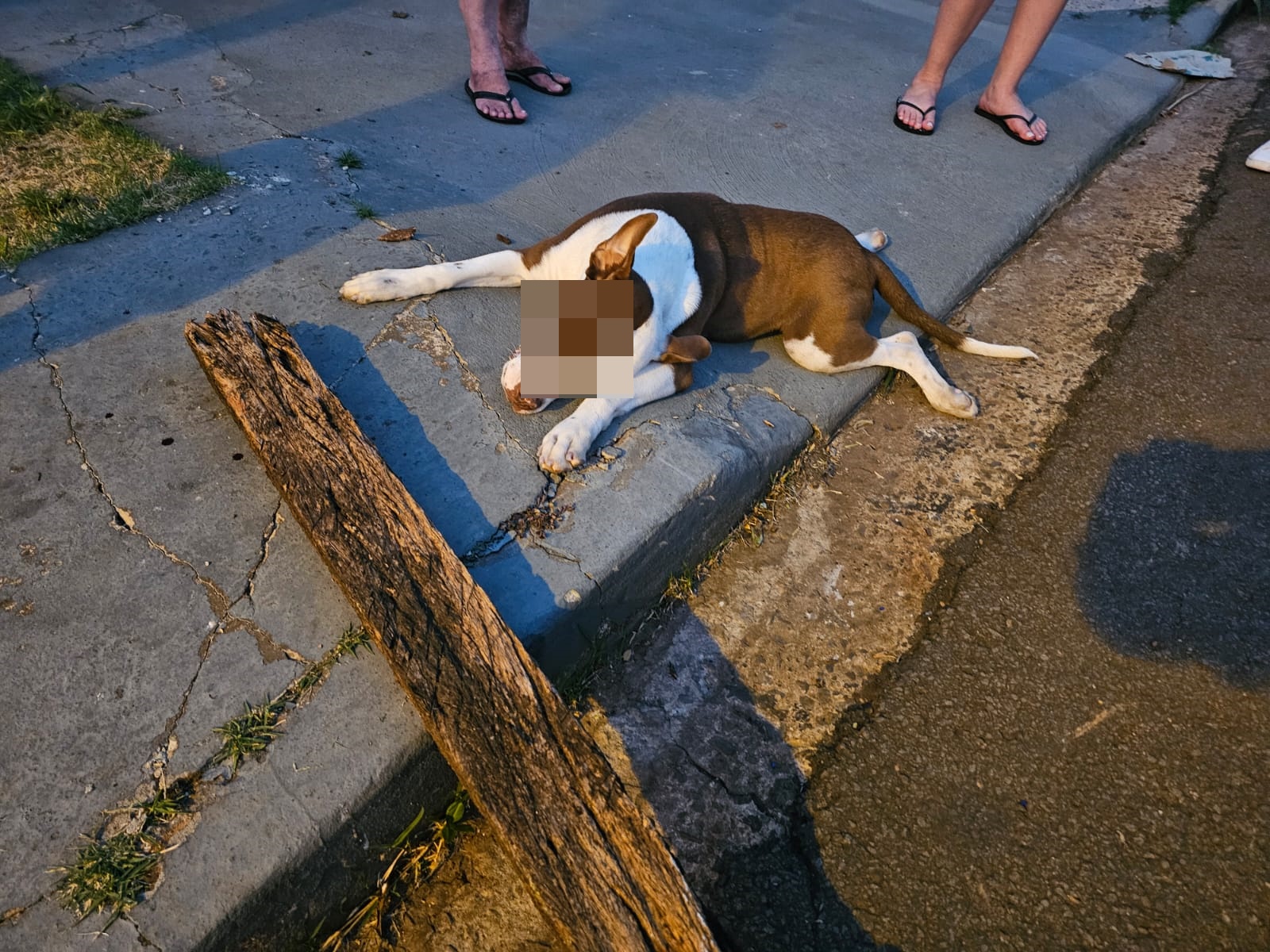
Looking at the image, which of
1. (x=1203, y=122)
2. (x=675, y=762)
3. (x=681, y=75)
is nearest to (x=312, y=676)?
(x=675, y=762)

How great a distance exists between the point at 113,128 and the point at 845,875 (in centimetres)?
384

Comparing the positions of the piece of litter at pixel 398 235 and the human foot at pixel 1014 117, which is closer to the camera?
the piece of litter at pixel 398 235

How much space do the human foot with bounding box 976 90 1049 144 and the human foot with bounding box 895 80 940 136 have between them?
39cm

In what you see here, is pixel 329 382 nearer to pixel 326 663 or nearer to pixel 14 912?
pixel 326 663

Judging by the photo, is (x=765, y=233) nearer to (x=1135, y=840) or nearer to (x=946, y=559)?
(x=946, y=559)

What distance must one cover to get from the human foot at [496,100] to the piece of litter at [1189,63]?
469 cm

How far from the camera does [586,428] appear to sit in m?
2.50

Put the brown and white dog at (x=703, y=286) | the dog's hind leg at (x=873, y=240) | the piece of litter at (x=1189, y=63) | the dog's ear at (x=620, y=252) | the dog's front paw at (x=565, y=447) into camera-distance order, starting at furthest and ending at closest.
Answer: the piece of litter at (x=1189, y=63) → the dog's hind leg at (x=873, y=240) → the brown and white dog at (x=703, y=286) → the dog's front paw at (x=565, y=447) → the dog's ear at (x=620, y=252)

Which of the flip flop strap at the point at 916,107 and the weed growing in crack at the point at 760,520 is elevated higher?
the flip flop strap at the point at 916,107

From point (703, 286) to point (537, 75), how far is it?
2.33m

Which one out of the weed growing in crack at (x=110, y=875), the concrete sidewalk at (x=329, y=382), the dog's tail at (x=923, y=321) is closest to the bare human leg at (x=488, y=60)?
the concrete sidewalk at (x=329, y=382)

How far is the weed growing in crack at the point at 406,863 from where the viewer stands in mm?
1875

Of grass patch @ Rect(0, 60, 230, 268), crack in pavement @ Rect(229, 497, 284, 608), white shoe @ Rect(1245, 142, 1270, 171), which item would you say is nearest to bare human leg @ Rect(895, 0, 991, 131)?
white shoe @ Rect(1245, 142, 1270, 171)

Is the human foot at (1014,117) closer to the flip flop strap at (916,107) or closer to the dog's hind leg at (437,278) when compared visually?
the flip flop strap at (916,107)
